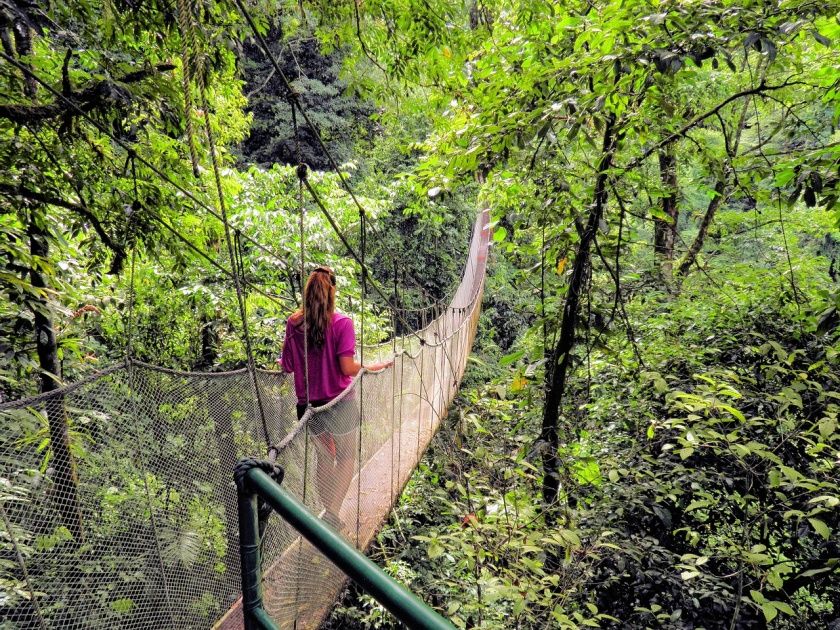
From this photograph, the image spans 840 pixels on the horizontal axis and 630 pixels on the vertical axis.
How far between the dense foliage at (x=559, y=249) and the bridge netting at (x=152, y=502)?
3.1 inches

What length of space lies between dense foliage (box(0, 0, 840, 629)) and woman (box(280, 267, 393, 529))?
40 cm

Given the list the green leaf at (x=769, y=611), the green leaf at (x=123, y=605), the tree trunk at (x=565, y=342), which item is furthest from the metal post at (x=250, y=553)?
the tree trunk at (x=565, y=342)

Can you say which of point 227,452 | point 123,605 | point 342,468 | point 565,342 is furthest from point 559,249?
point 123,605

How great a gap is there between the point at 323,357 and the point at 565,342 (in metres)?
0.96

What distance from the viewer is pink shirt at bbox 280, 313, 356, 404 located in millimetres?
1550

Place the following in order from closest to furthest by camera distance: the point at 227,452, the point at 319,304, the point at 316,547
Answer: the point at 316,547
the point at 227,452
the point at 319,304

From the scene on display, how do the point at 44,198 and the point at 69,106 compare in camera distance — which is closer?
the point at 69,106

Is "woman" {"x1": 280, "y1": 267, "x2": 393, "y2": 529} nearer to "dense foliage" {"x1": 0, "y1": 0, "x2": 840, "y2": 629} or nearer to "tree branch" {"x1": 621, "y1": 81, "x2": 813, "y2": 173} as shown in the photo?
"dense foliage" {"x1": 0, "y1": 0, "x2": 840, "y2": 629}

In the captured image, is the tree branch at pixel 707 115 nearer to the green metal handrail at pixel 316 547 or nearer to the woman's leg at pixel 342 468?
the woman's leg at pixel 342 468

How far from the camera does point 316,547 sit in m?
0.44

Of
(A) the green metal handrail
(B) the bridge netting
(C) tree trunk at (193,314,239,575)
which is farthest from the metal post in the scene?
(C) tree trunk at (193,314,239,575)

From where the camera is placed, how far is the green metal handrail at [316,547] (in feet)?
1.15

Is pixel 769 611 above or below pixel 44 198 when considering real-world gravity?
below

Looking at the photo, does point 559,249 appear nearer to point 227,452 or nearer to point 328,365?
point 328,365
